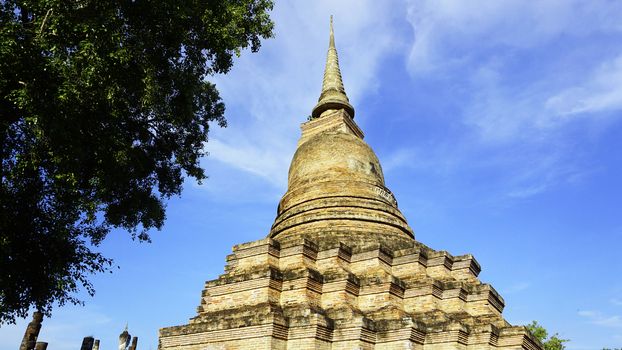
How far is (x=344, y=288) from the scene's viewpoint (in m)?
12.5

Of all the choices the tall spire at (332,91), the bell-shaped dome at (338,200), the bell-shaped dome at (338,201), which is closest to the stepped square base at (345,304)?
the bell-shaped dome at (338,201)

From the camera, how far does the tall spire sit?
21062 mm

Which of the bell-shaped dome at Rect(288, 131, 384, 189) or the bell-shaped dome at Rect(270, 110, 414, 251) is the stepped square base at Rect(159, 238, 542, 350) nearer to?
the bell-shaped dome at Rect(270, 110, 414, 251)

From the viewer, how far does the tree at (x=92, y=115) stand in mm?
8219

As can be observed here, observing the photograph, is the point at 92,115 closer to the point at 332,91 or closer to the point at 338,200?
the point at 338,200

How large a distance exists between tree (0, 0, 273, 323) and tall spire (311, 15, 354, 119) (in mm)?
9341

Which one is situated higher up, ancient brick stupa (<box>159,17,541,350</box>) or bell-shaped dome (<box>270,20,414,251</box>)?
bell-shaped dome (<box>270,20,414,251</box>)

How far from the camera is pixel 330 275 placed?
42.1 ft

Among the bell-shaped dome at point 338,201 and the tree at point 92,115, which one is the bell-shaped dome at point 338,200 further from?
the tree at point 92,115

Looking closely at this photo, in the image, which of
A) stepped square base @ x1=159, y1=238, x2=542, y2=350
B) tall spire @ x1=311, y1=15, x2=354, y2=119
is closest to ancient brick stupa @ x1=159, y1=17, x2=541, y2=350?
stepped square base @ x1=159, y1=238, x2=542, y2=350

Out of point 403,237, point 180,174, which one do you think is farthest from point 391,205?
point 180,174

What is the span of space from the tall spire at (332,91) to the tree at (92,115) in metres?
9.34

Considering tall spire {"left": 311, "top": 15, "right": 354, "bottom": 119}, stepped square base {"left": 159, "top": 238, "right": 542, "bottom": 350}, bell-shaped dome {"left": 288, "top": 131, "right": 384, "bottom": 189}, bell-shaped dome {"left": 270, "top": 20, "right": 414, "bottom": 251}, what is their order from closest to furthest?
A: stepped square base {"left": 159, "top": 238, "right": 542, "bottom": 350}
bell-shaped dome {"left": 270, "top": 20, "right": 414, "bottom": 251}
bell-shaped dome {"left": 288, "top": 131, "right": 384, "bottom": 189}
tall spire {"left": 311, "top": 15, "right": 354, "bottom": 119}

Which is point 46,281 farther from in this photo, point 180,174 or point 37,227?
point 180,174
